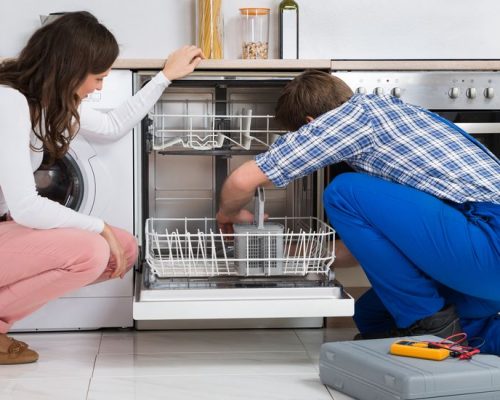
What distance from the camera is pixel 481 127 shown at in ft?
11.0

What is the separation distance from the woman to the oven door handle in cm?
138

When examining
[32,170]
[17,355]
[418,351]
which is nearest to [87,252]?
[32,170]

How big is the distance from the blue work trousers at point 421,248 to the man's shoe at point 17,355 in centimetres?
105

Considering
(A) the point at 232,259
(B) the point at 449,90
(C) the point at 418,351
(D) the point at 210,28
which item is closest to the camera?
(C) the point at 418,351

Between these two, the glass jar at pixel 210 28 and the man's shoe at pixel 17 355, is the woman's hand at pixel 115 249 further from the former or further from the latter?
the glass jar at pixel 210 28

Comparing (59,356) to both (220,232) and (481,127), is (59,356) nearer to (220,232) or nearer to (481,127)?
(220,232)

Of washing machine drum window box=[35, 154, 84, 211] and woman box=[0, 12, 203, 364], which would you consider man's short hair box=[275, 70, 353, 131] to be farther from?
washing machine drum window box=[35, 154, 84, 211]

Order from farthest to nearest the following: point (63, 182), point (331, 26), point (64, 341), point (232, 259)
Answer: point (331, 26)
point (63, 182)
point (64, 341)
point (232, 259)

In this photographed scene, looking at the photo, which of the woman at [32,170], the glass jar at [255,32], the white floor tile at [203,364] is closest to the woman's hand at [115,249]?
the woman at [32,170]

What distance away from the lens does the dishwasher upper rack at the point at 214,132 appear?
3.19 m

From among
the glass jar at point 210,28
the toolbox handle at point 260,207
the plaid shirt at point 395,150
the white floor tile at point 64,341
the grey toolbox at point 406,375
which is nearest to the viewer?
the grey toolbox at point 406,375

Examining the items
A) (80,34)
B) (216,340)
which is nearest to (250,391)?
(216,340)

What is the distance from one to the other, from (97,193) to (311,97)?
0.88 meters

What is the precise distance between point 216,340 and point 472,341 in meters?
0.92
